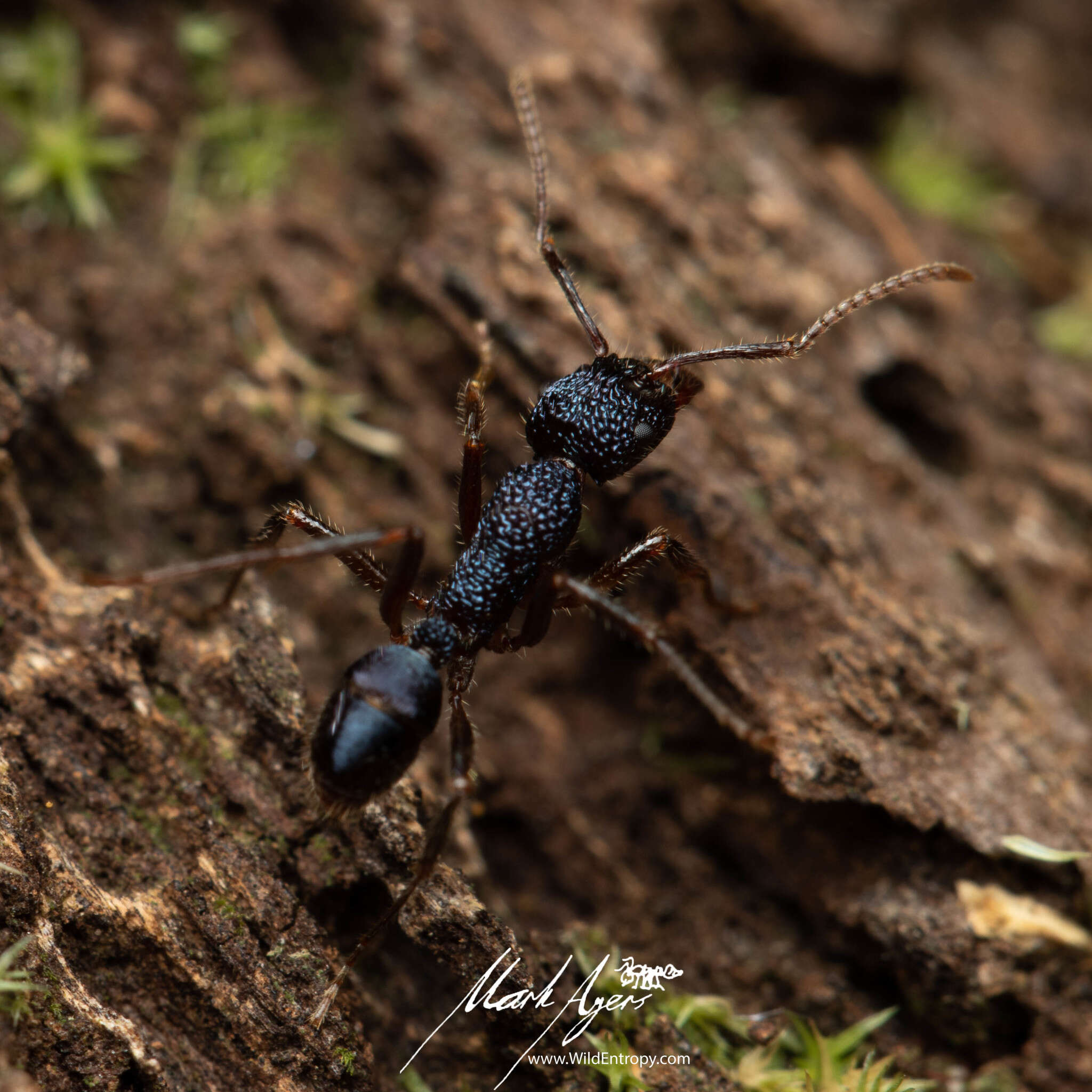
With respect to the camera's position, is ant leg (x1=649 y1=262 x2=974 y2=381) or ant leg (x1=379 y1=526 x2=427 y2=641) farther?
ant leg (x1=649 y1=262 x2=974 y2=381)

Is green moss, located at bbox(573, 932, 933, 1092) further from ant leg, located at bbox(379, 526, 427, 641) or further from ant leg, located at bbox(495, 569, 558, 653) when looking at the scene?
ant leg, located at bbox(379, 526, 427, 641)

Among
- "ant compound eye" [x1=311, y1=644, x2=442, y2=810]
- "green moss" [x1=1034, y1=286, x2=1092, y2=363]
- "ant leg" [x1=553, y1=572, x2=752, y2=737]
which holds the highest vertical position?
"green moss" [x1=1034, y1=286, x2=1092, y2=363]

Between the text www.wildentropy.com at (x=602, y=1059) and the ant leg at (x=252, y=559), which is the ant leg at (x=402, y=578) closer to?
the ant leg at (x=252, y=559)

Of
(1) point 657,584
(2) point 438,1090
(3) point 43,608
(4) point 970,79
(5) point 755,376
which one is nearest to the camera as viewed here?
(2) point 438,1090

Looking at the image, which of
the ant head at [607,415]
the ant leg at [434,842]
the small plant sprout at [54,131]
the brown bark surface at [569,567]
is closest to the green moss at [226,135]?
the brown bark surface at [569,567]

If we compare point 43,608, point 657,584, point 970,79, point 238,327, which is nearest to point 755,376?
point 657,584

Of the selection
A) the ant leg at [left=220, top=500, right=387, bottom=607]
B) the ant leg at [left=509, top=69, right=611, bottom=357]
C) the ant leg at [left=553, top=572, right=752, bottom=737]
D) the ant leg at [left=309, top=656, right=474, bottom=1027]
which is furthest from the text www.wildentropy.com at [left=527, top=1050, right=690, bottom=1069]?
the ant leg at [left=509, top=69, right=611, bottom=357]

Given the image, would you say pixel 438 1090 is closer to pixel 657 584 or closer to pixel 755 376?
pixel 657 584
